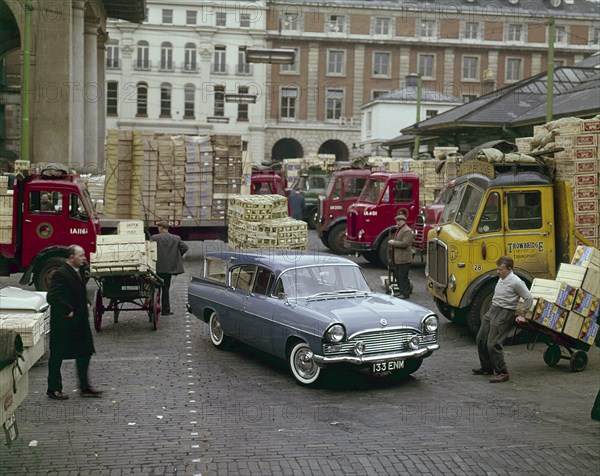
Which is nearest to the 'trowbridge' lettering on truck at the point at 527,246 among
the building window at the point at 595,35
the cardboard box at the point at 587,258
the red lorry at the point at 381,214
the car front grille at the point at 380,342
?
the cardboard box at the point at 587,258

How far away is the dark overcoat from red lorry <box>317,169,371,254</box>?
17675 mm

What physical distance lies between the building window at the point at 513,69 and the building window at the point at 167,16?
3295 centimetres

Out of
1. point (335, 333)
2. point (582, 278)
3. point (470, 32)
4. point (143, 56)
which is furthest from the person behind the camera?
point (470, 32)

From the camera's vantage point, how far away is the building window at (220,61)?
75.9 m

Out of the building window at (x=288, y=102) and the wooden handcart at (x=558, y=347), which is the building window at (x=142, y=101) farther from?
the wooden handcart at (x=558, y=347)

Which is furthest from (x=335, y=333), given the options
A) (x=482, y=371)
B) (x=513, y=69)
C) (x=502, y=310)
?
(x=513, y=69)

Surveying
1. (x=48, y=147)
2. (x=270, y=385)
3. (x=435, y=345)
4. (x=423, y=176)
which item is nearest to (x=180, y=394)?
(x=270, y=385)

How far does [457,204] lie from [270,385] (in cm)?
571

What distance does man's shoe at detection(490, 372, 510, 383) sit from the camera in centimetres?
1154

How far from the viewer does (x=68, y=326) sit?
33.7ft

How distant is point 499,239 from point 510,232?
0.24 m

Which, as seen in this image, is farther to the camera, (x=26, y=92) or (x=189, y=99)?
(x=189, y=99)

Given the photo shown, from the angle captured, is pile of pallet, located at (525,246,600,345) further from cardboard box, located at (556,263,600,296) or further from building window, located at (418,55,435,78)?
building window, located at (418,55,435,78)

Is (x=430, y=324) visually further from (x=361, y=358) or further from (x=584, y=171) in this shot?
(x=584, y=171)
